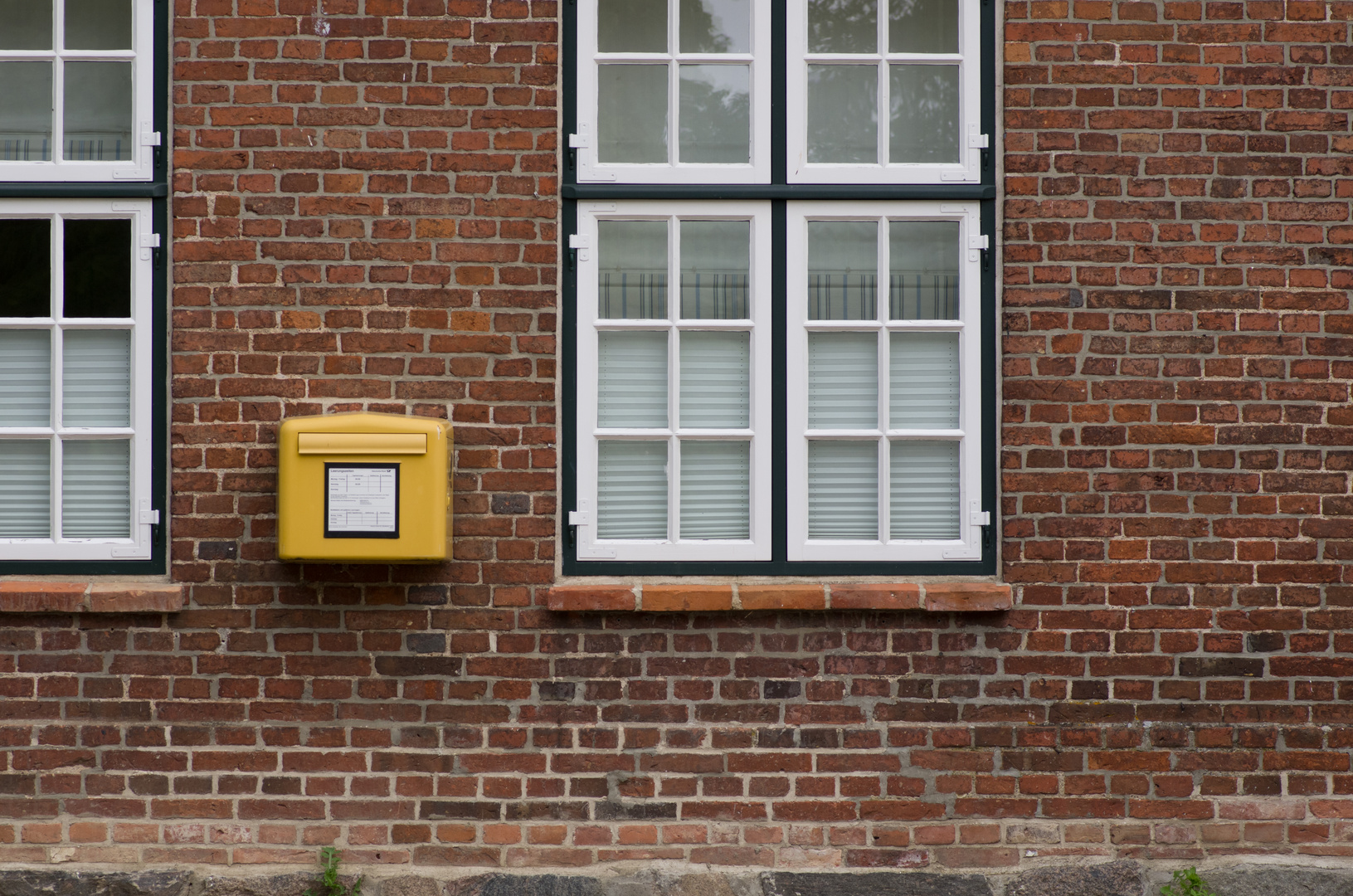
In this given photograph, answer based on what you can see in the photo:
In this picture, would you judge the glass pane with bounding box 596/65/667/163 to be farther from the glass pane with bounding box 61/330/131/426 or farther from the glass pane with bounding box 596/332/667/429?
the glass pane with bounding box 61/330/131/426

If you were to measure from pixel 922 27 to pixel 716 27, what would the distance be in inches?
31.1

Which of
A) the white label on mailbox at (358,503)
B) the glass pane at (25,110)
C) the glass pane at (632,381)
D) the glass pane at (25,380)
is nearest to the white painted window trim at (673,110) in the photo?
the glass pane at (632,381)

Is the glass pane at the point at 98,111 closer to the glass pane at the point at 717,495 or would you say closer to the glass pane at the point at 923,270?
the glass pane at the point at 717,495

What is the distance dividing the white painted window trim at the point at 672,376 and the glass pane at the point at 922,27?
0.84 metres

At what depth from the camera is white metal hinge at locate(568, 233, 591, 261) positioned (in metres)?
4.01

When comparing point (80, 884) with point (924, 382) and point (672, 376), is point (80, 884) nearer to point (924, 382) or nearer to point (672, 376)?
point (672, 376)

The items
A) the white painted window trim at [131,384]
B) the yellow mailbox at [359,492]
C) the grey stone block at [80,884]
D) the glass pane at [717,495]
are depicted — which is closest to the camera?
the yellow mailbox at [359,492]

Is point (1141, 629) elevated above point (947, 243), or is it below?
below

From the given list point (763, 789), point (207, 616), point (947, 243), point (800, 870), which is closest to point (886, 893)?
point (800, 870)

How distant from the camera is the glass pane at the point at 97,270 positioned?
400 centimetres

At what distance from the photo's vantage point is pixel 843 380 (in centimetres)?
409

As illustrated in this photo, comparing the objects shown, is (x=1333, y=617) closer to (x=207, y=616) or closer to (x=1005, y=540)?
(x=1005, y=540)

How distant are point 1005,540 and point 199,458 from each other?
9.70ft

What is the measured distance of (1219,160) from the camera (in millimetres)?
3992
